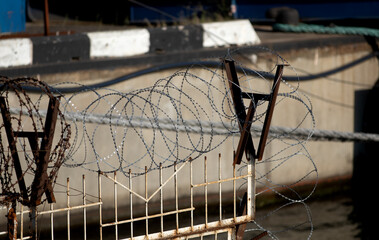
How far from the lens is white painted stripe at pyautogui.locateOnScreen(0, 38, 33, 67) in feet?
21.4

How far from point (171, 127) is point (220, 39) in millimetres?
2083

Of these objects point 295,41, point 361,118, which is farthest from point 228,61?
point 361,118

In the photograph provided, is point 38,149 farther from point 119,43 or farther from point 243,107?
point 119,43

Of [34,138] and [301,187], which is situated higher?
[34,138]

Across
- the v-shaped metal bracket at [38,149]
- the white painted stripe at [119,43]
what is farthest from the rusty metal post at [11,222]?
the white painted stripe at [119,43]

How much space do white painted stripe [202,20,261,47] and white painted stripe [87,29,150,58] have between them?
2.58ft

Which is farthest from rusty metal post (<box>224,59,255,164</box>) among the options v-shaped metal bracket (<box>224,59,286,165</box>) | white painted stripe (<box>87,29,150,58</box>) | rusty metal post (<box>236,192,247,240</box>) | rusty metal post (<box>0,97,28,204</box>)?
white painted stripe (<box>87,29,150,58</box>)

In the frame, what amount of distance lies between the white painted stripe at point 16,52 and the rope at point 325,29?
13.5 ft

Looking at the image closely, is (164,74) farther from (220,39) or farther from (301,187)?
(301,187)

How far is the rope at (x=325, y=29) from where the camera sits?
30.1 feet

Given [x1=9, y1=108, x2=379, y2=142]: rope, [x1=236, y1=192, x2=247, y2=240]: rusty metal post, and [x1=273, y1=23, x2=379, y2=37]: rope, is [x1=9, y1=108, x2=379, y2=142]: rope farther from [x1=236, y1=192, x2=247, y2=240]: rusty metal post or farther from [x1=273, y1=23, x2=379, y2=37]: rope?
[x1=273, y1=23, x2=379, y2=37]: rope

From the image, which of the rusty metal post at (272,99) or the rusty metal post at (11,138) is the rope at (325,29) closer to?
the rusty metal post at (272,99)

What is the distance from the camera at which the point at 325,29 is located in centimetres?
938

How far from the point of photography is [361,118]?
920cm
